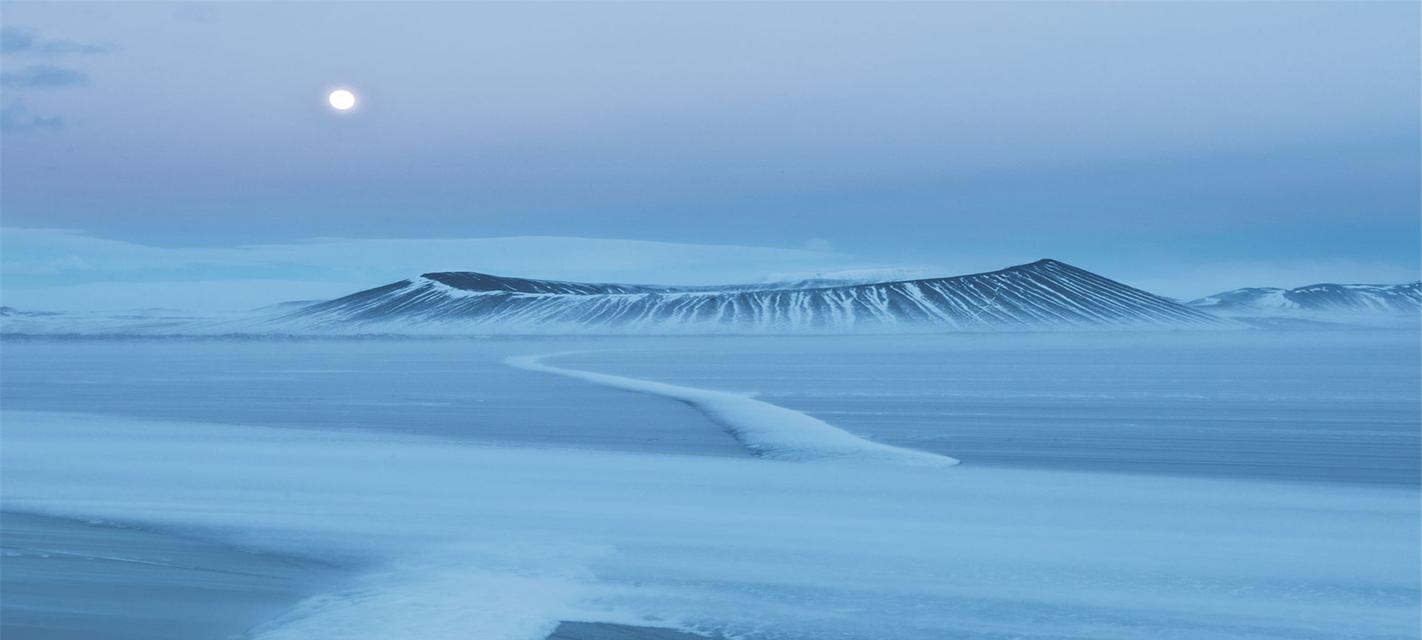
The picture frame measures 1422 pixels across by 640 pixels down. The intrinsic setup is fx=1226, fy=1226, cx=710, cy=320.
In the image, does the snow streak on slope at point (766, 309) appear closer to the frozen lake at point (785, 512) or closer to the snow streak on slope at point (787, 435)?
the snow streak on slope at point (787, 435)

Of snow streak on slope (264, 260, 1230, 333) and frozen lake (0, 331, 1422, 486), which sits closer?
frozen lake (0, 331, 1422, 486)

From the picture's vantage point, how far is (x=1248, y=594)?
637 cm

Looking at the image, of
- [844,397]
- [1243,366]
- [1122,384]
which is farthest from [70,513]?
[1243,366]

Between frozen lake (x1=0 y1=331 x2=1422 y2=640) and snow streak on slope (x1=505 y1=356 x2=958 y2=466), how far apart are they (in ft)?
0.98

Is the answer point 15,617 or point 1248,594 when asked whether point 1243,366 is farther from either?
point 15,617

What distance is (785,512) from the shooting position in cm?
867

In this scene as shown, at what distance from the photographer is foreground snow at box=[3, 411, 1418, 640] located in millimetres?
6008

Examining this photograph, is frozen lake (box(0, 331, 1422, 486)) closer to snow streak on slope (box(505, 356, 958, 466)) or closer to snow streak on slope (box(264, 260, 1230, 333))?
snow streak on slope (box(505, 356, 958, 466))

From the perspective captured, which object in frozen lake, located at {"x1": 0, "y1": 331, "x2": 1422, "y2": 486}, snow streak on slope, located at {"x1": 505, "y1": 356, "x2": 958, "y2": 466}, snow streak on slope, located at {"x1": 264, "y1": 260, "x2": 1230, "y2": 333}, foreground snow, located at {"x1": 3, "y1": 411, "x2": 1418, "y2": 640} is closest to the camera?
foreground snow, located at {"x1": 3, "y1": 411, "x2": 1418, "y2": 640}

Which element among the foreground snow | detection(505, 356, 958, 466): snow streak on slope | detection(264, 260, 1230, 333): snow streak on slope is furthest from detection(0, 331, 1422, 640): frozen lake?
detection(264, 260, 1230, 333): snow streak on slope

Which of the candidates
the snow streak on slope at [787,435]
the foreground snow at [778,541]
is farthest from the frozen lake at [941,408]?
the foreground snow at [778,541]

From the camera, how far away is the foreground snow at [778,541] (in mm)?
6008

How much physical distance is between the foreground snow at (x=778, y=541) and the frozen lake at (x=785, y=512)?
3cm

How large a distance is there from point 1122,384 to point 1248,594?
1740 cm
